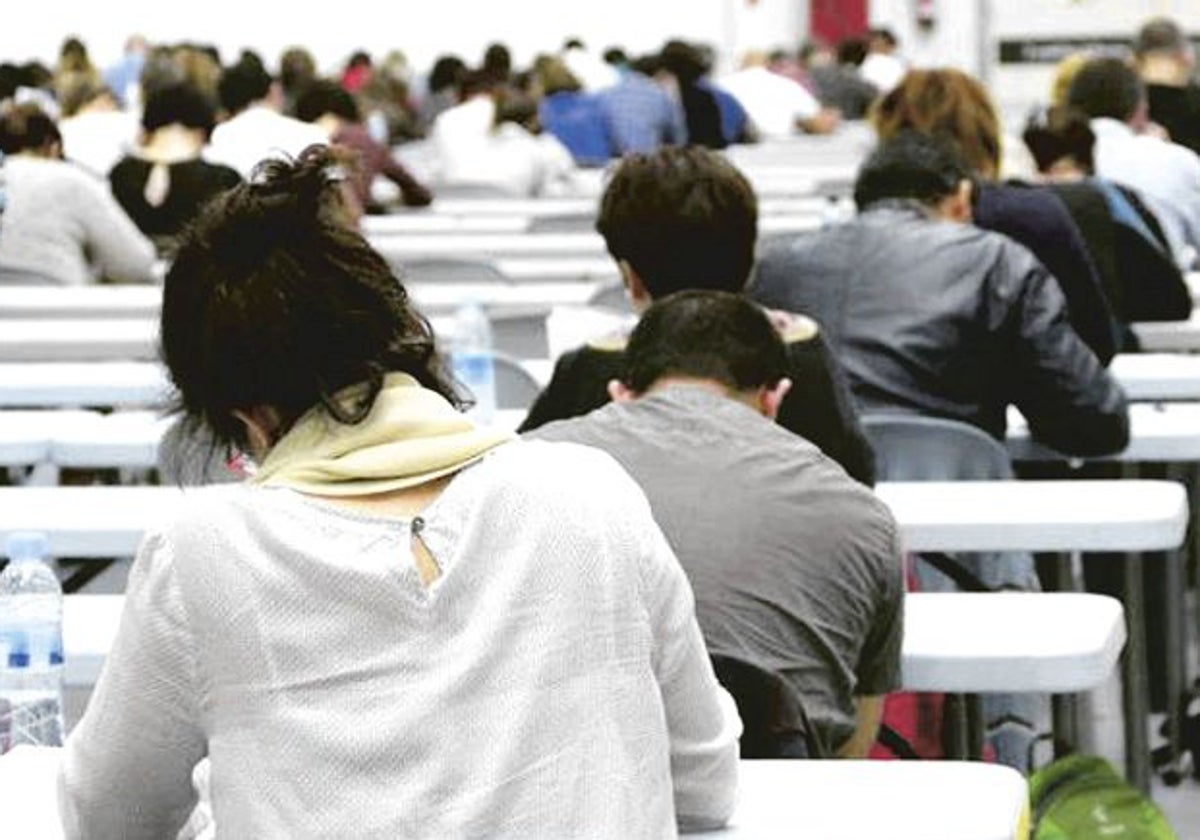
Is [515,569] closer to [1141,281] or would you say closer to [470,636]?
[470,636]

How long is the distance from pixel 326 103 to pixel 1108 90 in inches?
142

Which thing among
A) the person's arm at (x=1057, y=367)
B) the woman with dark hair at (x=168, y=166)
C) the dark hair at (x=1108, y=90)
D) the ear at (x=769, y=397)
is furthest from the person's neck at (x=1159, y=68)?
the ear at (x=769, y=397)

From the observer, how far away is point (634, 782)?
8.00 feet

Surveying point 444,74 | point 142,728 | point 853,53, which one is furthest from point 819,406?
point 853,53

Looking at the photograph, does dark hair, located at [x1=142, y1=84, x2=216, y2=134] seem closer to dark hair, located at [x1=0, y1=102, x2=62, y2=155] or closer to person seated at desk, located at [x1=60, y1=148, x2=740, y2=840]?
dark hair, located at [x1=0, y1=102, x2=62, y2=155]

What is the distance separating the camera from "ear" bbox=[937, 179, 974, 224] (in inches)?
213

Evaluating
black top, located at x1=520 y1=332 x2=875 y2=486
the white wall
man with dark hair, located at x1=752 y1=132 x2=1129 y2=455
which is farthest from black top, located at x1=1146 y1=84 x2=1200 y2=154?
the white wall

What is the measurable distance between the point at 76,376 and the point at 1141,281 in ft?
7.37

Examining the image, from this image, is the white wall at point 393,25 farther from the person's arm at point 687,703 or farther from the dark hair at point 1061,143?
the person's arm at point 687,703

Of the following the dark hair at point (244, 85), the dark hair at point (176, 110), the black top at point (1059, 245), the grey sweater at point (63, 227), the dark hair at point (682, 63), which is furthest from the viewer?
the dark hair at point (682, 63)

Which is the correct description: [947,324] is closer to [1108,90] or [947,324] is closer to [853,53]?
[1108,90]

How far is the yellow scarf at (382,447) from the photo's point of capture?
7.97 feet

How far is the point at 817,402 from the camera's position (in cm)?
414

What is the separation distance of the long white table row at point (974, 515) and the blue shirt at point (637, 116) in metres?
10.8
